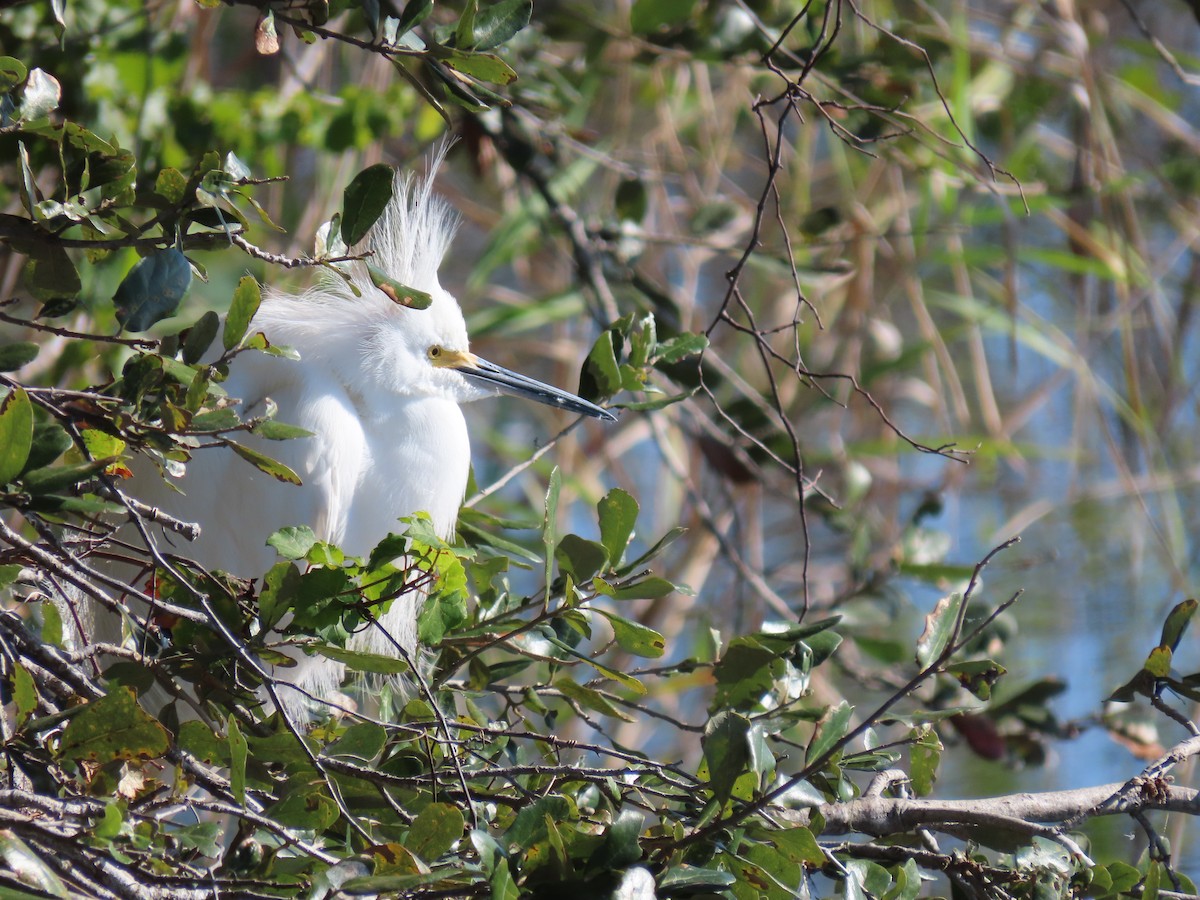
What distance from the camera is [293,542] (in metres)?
1.00

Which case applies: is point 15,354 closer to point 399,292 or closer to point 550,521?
point 399,292

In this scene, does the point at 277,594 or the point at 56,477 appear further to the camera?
the point at 277,594

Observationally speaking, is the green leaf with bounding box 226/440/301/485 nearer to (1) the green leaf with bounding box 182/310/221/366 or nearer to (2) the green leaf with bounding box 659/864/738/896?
(1) the green leaf with bounding box 182/310/221/366

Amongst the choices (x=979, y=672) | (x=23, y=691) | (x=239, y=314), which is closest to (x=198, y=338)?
(x=239, y=314)

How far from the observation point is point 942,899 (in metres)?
1.12

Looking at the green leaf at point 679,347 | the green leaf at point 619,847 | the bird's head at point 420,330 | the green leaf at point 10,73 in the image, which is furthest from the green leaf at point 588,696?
the green leaf at point 10,73

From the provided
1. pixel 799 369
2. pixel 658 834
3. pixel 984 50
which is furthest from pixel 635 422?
pixel 658 834

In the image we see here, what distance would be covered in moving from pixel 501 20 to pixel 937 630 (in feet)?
2.24

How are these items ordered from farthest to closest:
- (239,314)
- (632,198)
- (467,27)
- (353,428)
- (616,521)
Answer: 1. (632,198)
2. (353,428)
3. (616,521)
4. (467,27)
5. (239,314)

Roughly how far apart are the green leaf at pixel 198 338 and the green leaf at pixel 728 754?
0.49 metres

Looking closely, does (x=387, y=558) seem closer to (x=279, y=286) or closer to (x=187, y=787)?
(x=187, y=787)

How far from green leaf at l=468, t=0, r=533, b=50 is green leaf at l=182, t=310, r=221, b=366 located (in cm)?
34

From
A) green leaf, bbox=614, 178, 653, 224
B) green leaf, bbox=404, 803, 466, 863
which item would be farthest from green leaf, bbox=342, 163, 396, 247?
green leaf, bbox=614, 178, 653, 224

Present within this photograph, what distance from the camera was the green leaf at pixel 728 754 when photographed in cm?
91
